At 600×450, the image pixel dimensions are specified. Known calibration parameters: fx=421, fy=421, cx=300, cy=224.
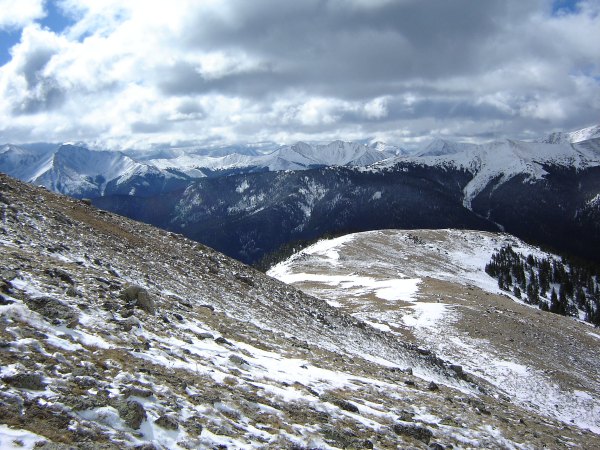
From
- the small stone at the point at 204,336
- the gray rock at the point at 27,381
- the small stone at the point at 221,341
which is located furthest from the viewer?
the small stone at the point at 221,341

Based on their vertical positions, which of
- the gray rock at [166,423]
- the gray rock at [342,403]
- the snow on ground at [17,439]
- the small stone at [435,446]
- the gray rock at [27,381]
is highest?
the gray rock at [27,381]

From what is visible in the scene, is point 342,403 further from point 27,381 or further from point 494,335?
point 494,335

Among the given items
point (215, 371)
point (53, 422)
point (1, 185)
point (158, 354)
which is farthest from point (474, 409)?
point (1, 185)

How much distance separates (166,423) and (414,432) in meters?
8.65

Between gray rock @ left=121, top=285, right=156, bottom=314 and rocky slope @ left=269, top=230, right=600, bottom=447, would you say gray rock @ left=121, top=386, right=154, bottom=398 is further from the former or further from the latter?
rocky slope @ left=269, top=230, right=600, bottom=447

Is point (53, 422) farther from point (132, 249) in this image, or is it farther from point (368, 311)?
point (368, 311)

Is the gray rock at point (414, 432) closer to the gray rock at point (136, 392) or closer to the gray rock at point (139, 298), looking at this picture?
the gray rock at point (136, 392)

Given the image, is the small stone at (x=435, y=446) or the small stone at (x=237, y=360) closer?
the small stone at (x=435, y=446)

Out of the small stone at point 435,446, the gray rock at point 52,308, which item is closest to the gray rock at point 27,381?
the gray rock at point 52,308

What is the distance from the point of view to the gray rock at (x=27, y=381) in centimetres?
898

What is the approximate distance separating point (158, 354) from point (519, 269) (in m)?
171

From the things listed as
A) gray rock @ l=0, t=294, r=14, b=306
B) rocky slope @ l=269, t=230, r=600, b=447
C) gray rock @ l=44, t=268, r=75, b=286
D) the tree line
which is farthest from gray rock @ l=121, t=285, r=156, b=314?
the tree line

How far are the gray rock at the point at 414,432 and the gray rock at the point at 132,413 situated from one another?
8.57 meters

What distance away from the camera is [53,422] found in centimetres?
830
